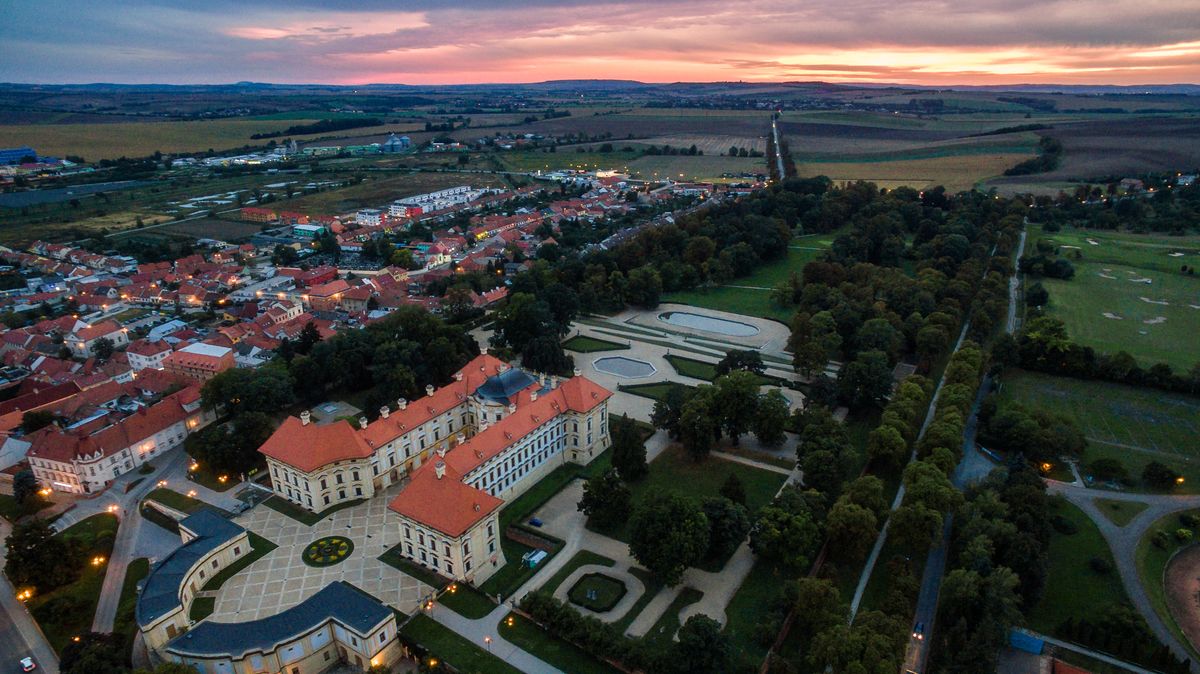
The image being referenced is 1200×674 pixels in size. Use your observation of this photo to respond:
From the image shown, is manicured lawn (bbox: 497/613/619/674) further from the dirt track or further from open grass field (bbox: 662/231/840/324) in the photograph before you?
open grass field (bbox: 662/231/840/324)

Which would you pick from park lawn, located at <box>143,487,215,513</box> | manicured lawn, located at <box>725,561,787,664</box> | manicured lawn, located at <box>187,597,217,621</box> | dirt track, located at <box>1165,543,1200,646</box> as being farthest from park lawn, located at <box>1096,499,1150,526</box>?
park lawn, located at <box>143,487,215,513</box>

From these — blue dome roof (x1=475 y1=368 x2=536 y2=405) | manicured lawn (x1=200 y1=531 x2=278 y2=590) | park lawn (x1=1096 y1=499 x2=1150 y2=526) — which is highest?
blue dome roof (x1=475 y1=368 x2=536 y2=405)

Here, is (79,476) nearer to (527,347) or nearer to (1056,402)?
(527,347)

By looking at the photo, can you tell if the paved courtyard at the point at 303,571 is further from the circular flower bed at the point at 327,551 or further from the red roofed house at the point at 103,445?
the red roofed house at the point at 103,445

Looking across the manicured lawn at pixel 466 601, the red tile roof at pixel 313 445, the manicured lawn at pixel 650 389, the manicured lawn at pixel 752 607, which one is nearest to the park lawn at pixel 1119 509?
the manicured lawn at pixel 752 607

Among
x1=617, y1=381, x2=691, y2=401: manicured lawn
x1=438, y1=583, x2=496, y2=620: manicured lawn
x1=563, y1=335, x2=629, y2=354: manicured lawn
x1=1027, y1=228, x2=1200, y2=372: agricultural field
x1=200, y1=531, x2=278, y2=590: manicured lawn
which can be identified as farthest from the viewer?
x1=563, y1=335, x2=629, y2=354: manicured lawn

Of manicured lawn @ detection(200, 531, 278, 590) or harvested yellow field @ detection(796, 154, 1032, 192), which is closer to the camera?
manicured lawn @ detection(200, 531, 278, 590)

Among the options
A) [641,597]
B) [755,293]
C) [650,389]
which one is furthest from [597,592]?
[755,293]
